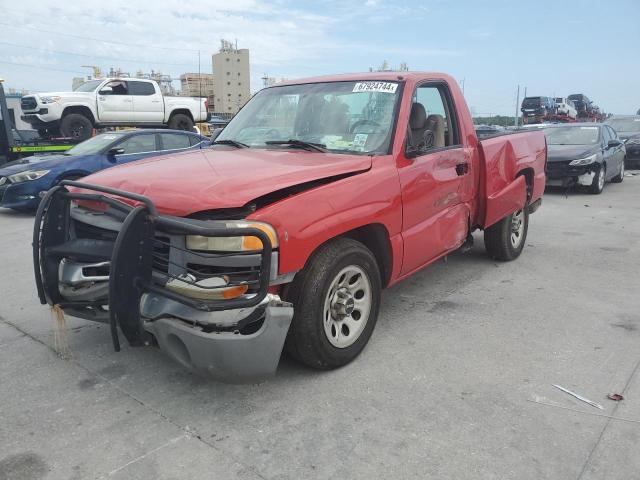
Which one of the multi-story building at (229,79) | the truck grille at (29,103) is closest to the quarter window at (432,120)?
the multi-story building at (229,79)

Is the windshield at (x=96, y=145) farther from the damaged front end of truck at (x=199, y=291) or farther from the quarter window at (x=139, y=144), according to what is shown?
the damaged front end of truck at (x=199, y=291)

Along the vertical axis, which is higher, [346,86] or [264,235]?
[346,86]

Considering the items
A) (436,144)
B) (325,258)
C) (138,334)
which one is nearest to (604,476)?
(325,258)

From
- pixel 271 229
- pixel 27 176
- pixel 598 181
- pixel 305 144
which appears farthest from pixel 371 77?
pixel 598 181

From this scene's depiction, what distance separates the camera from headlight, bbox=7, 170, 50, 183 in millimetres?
9320

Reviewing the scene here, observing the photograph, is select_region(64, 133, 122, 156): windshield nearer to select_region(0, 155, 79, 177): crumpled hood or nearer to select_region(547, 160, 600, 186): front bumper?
select_region(0, 155, 79, 177): crumpled hood

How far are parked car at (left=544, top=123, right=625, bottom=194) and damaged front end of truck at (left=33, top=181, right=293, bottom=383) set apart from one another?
10.5 m

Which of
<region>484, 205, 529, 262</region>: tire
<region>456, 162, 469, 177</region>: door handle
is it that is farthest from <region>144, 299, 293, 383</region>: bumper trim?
<region>484, 205, 529, 262</region>: tire

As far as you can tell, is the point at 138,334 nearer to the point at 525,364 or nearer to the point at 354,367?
the point at 354,367

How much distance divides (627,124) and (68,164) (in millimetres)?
17457

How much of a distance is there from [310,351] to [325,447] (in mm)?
641

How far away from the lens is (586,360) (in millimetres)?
3605

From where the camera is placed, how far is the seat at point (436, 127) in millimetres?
4484

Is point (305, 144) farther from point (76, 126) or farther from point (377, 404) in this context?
point (76, 126)
